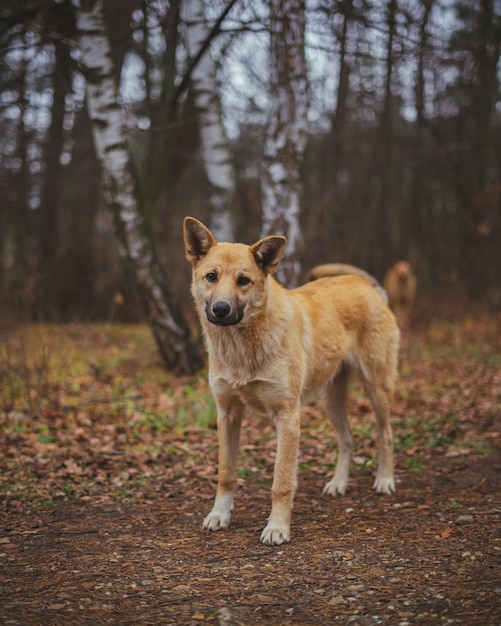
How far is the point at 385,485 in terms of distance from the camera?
4895 millimetres

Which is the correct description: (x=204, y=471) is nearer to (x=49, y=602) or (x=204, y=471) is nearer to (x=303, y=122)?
(x=49, y=602)

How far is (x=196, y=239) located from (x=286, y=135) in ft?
10.8

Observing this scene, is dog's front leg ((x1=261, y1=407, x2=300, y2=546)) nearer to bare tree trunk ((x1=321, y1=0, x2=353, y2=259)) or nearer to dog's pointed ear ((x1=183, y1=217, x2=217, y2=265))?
dog's pointed ear ((x1=183, y1=217, x2=217, y2=265))

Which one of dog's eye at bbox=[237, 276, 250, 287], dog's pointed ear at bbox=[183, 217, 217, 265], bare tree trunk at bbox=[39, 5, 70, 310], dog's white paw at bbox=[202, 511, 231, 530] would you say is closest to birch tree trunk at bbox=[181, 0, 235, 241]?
bare tree trunk at bbox=[39, 5, 70, 310]

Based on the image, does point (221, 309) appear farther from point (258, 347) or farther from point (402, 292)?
point (402, 292)

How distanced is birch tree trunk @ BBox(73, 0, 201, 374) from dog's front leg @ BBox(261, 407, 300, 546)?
4249mm

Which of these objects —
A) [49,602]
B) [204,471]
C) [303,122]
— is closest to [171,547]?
[49,602]

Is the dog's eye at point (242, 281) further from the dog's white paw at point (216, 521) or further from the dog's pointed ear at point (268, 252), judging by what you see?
the dog's white paw at point (216, 521)

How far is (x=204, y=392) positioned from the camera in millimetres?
7145

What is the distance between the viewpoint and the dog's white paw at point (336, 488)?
192 inches

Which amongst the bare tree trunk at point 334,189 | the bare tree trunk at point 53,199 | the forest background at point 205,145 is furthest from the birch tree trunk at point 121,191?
the bare tree trunk at point 334,189

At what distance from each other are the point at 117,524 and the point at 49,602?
1141 millimetres

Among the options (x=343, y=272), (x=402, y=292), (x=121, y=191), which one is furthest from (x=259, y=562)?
(x=402, y=292)

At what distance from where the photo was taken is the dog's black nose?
12.4 feet
